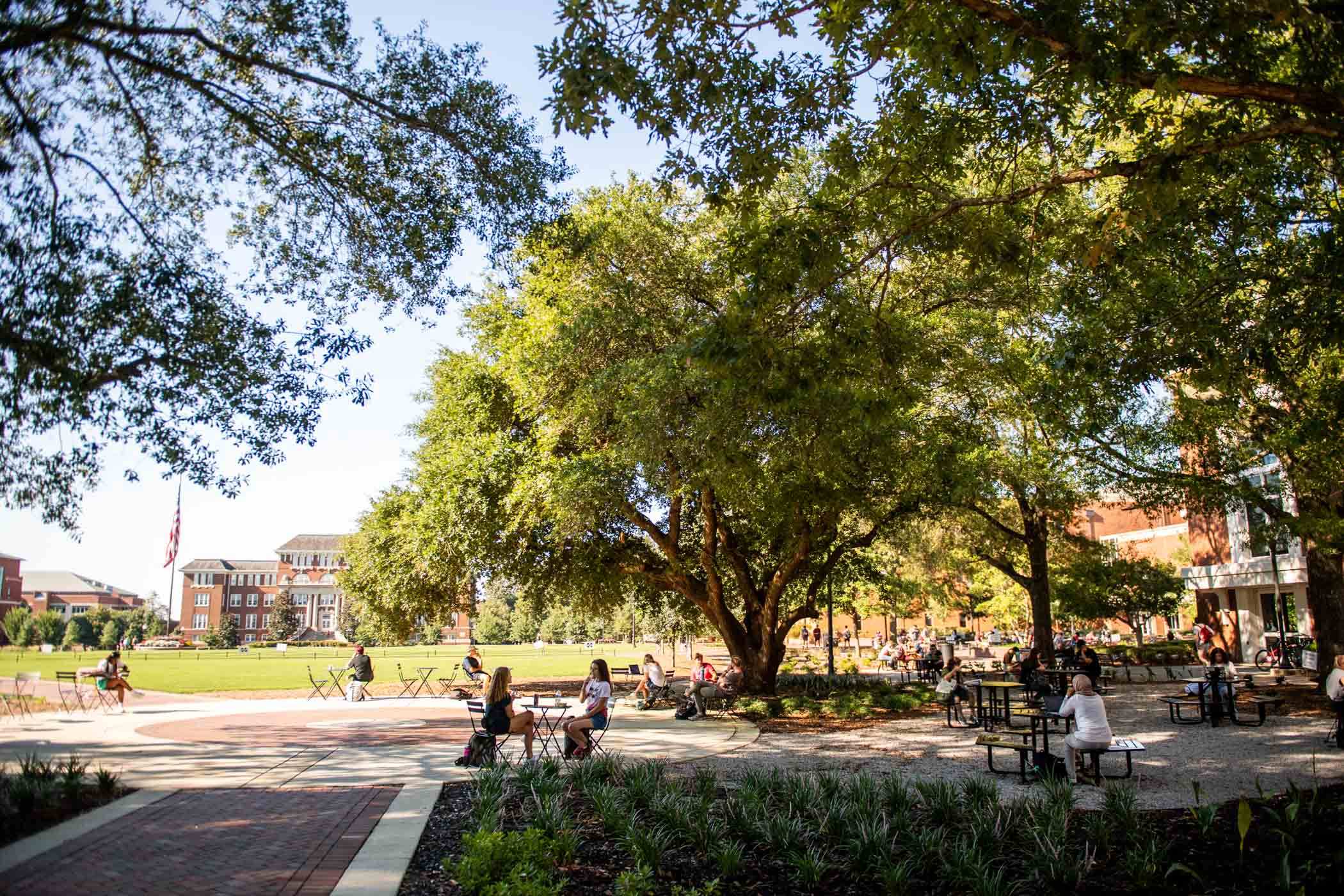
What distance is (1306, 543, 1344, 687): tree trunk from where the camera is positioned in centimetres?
1977

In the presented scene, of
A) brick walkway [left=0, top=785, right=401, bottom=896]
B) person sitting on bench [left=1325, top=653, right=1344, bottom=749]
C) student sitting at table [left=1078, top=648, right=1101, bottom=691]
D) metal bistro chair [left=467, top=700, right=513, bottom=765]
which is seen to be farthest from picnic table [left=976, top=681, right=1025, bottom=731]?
brick walkway [left=0, top=785, right=401, bottom=896]

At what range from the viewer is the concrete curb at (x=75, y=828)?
703 centimetres

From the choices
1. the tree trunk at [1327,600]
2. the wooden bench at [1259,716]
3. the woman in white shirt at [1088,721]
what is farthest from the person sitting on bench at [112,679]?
the tree trunk at [1327,600]

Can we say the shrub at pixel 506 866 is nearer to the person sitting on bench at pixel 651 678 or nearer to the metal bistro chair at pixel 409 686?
the person sitting on bench at pixel 651 678

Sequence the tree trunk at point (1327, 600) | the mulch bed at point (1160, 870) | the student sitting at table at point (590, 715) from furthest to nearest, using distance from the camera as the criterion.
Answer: the tree trunk at point (1327, 600), the student sitting at table at point (590, 715), the mulch bed at point (1160, 870)

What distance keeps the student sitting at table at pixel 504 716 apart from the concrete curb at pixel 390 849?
1911 mm

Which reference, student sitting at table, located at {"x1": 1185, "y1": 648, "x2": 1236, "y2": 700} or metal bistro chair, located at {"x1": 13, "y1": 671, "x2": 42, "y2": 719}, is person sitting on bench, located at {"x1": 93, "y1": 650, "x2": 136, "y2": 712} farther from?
student sitting at table, located at {"x1": 1185, "y1": 648, "x2": 1236, "y2": 700}

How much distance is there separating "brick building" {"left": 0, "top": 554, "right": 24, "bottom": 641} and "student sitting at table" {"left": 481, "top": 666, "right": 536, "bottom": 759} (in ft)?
18.8

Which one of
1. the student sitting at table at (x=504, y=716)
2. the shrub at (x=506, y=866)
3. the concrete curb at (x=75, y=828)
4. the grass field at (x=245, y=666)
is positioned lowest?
the grass field at (x=245, y=666)

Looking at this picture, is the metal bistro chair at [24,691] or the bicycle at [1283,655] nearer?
the metal bistro chair at [24,691]

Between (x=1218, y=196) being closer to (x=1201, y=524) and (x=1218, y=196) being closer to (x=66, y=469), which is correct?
(x=66, y=469)

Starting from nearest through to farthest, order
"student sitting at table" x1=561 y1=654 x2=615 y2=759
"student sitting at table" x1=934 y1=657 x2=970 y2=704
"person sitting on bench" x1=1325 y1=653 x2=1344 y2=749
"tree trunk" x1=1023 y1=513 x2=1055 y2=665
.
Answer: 1. "student sitting at table" x1=561 y1=654 x2=615 y2=759
2. "person sitting on bench" x1=1325 y1=653 x2=1344 y2=749
3. "student sitting at table" x1=934 y1=657 x2=970 y2=704
4. "tree trunk" x1=1023 y1=513 x2=1055 y2=665

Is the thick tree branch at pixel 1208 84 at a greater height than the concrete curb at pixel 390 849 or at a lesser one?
greater

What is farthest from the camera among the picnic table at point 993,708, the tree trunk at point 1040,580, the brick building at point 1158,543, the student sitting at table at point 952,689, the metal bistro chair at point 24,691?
the brick building at point 1158,543
